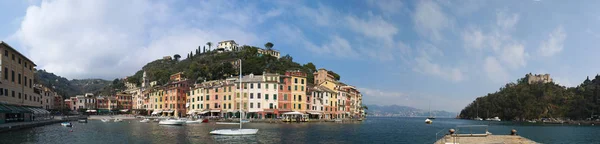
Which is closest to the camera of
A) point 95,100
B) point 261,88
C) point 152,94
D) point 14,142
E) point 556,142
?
point 14,142

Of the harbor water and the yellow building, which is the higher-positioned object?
the yellow building

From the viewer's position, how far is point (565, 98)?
151 meters

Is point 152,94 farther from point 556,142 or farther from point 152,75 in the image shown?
point 556,142

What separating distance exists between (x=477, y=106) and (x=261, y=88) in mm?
140256

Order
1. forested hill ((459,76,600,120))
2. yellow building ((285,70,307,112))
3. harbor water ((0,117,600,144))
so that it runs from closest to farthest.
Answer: harbor water ((0,117,600,144)) < yellow building ((285,70,307,112)) < forested hill ((459,76,600,120))

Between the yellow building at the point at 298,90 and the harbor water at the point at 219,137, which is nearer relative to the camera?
the harbor water at the point at 219,137

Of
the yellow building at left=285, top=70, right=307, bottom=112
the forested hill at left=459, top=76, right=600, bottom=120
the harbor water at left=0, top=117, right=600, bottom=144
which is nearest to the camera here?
the harbor water at left=0, top=117, right=600, bottom=144

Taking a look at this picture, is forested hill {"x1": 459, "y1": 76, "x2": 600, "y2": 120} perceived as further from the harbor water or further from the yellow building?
the yellow building

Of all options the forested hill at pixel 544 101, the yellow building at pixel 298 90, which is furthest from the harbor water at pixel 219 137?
the forested hill at pixel 544 101

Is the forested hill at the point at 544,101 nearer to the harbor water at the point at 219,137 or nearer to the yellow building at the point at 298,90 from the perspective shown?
the harbor water at the point at 219,137

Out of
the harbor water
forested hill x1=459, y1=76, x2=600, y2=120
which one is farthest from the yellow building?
forested hill x1=459, y1=76, x2=600, y2=120

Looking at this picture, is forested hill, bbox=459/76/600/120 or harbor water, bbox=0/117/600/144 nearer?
harbor water, bbox=0/117/600/144

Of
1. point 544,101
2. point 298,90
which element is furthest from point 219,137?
point 544,101

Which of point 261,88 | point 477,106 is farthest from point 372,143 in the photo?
point 477,106
